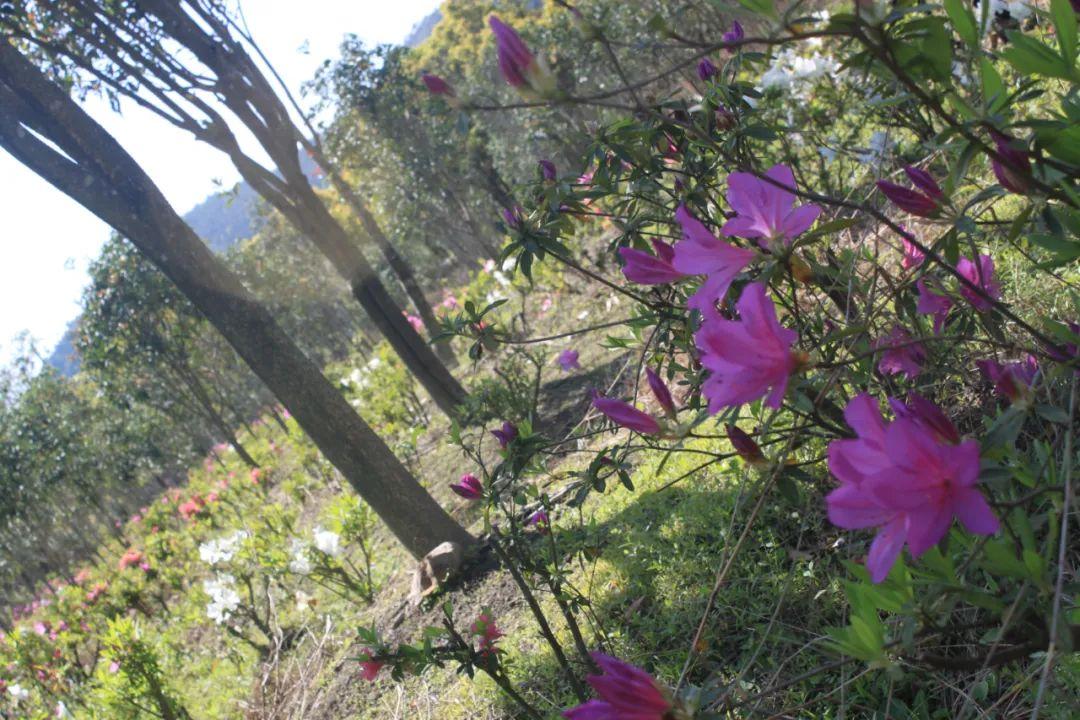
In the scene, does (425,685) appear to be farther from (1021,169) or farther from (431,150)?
(431,150)

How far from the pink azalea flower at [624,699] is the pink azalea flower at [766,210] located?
52cm

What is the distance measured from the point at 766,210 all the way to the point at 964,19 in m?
0.30

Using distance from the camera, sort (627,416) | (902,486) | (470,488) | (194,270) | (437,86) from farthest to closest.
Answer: (194,270), (470,488), (437,86), (627,416), (902,486)

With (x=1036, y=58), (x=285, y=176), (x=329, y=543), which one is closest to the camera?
(x=1036, y=58)

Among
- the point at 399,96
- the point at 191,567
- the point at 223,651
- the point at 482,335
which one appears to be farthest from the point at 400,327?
the point at 399,96

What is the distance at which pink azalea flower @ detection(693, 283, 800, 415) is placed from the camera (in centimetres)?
78

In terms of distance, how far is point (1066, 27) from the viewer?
84 centimetres

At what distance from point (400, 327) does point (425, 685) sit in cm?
419

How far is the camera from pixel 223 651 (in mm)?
6160

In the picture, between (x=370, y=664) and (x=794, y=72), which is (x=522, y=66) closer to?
(x=370, y=664)

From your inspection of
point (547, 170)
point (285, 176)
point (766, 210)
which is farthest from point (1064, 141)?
point (285, 176)

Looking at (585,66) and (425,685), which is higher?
(585,66)

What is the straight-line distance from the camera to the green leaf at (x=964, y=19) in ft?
2.89

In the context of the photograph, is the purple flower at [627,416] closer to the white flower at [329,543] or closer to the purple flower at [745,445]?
the purple flower at [745,445]
